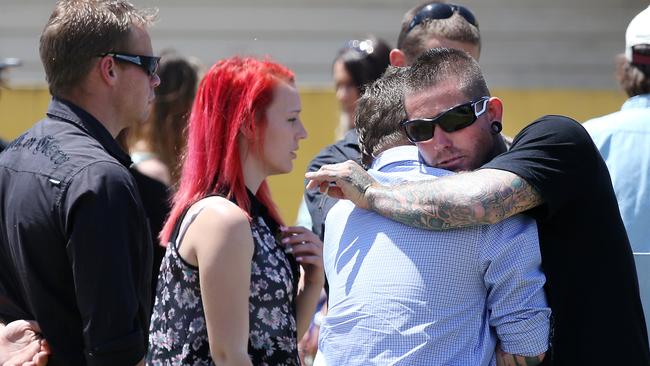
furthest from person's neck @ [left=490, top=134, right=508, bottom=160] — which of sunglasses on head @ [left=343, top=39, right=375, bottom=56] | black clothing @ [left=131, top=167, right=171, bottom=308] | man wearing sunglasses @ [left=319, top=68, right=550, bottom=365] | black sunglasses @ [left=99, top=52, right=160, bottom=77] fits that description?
sunglasses on head @ [left=343, top=39, right=375, bottom=56]

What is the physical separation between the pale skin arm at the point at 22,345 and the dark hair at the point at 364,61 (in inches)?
92.6

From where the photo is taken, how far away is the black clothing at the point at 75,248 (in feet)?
8.20

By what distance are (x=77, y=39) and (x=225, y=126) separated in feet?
1.70

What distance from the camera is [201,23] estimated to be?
10.1 metres

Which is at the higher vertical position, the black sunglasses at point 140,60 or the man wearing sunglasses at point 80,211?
the black sunglasses at point 140,60

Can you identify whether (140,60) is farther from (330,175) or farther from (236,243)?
(330,175)

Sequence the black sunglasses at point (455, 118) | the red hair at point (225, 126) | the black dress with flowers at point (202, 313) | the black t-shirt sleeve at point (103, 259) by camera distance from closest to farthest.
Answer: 1. the black sunglasses at point (455, 118)
2. the black t-shirt sleeve at point (103, 259)
3. the black dress with flowers at point (202, 313)
4. the red hair at point (225, 126)

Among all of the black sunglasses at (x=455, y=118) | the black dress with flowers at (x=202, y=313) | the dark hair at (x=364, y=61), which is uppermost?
the black sunglasses at (x=455, y=118)

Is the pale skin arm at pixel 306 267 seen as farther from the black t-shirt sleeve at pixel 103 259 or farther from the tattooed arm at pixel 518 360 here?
the tattooed arm at pixel 518 360

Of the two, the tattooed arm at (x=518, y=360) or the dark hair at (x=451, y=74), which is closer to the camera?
the tattooed arm at (x=518, y=360)

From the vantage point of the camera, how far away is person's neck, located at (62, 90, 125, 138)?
2.84m

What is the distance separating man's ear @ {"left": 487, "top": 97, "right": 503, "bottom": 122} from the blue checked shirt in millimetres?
299

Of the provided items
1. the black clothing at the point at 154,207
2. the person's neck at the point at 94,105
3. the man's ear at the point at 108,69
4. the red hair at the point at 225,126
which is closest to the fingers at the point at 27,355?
the red hair at the point at 225,126

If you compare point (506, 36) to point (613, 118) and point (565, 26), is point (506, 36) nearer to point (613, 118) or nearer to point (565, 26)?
point (565, 26)
